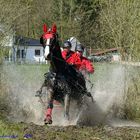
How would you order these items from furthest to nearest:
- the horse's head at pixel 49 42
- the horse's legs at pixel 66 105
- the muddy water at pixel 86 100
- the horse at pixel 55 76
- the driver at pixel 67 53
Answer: the driver at pixel 67 53 → the muddy water at pixel 86 100 → the horse's legs at pixel 66 105 → the horse at pixel 55 76 → the horse's head at pixel 49 42

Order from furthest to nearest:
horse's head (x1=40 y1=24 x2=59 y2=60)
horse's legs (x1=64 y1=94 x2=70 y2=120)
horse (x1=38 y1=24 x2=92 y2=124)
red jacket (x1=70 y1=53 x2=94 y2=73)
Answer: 1. red jacket (x1=70 y1=53 x2=94 y2=73)
2. horse's legs (x1=64 y1=94 x2=70 y2=120)
3. horse (x1=38 y1=24 x2=92 y2=124)
4. horse's head (x1=40 y1=24 x2=59 y2=60)

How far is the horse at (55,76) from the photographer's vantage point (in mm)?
9570

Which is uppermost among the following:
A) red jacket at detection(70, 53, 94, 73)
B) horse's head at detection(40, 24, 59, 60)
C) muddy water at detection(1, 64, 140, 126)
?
horse's head at detection(40, 24, 59, 60)

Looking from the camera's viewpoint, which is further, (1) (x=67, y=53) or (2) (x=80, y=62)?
(2) (x=80, y=62)

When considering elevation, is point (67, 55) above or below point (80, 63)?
above

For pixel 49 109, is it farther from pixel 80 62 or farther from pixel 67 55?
pixel 80 62

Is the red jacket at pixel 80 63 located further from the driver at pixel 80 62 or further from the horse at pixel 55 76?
the horse at pixel 55 76

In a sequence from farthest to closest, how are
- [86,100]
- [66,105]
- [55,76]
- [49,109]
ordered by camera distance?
[86,100]
[66,105]
[55,76]
[49,109]

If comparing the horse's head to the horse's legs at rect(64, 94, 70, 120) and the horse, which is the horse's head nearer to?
the horse

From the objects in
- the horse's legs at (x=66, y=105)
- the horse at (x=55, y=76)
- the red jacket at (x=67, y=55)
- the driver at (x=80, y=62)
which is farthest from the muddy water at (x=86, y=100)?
the red jacket at (x=67, y=55)

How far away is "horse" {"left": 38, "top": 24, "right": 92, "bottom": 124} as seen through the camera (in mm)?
9570

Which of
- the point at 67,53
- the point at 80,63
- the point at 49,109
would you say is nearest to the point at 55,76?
the point at 49,109

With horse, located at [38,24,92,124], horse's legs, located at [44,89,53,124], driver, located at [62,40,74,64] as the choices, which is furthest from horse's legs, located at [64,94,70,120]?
driver, located at [62,40,74,64]

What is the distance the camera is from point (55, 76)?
32.4ft
